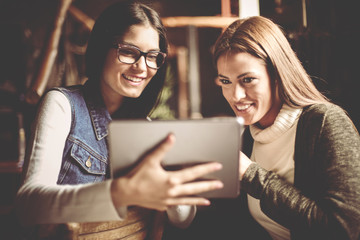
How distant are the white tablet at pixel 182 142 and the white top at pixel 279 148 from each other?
503mm

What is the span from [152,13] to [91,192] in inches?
40.5

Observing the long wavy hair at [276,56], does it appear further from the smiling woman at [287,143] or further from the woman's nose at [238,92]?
the woman's nose at [238,92]

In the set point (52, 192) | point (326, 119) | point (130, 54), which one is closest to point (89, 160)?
point (52, 192)

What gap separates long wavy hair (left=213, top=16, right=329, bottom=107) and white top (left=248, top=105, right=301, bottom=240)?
82mm

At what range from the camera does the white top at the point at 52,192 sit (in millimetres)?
795

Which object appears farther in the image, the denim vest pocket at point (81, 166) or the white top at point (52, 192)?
the denim vest pocket at point (81, 166)

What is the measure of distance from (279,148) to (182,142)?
2.35ft

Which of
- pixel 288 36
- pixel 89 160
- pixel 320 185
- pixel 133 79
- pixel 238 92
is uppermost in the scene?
pixel 288 36

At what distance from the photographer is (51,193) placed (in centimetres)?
83

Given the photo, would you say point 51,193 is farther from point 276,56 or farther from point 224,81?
point 276,56

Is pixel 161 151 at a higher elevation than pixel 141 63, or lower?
lower

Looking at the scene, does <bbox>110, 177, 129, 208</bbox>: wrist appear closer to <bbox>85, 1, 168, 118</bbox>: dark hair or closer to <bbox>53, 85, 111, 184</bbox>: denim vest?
<bbox>53, 85, 111, 184</bbox>: denim vest

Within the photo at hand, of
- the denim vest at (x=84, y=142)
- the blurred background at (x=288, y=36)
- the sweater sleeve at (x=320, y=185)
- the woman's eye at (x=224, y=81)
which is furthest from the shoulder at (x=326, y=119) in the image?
the denim vest at (x=84, y=142)

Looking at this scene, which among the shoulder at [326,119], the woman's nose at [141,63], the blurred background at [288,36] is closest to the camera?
the shoulder at [326,119]
